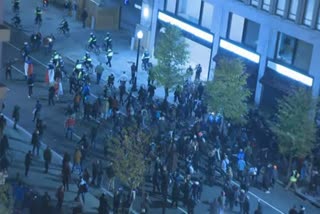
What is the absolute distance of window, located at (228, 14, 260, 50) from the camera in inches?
2341

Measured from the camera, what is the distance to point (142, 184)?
42375 millimetres

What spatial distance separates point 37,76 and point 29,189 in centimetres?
1902

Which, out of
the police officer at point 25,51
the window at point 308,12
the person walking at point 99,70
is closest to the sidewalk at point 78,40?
the person walking at point 99,70

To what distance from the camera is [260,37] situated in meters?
58.6

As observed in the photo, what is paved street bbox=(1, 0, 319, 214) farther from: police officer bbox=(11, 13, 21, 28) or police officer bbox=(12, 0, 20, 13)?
police officer bbox=(11, 13, 21, 28)

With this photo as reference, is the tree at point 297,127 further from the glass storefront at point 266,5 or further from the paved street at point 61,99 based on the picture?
the glass storefront at point 266,5

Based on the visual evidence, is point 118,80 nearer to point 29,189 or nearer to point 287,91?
point 287,91

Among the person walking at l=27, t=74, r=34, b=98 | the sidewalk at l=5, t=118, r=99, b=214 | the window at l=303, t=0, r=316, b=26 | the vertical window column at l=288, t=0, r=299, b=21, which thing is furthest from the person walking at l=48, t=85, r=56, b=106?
the window at l=303, t=0, r=316, b=26

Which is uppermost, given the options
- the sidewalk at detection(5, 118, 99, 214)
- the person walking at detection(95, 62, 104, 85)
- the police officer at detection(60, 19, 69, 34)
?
the police officer at detection(60, 19, 69, 34)

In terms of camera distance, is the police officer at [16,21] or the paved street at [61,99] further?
the police officer at [16,21]

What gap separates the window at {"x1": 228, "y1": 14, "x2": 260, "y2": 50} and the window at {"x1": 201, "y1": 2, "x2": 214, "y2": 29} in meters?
2.14

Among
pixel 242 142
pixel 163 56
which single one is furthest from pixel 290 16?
pixel 242 142

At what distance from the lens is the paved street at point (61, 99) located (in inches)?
1731

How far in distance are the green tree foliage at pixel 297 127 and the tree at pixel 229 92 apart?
145 inches
